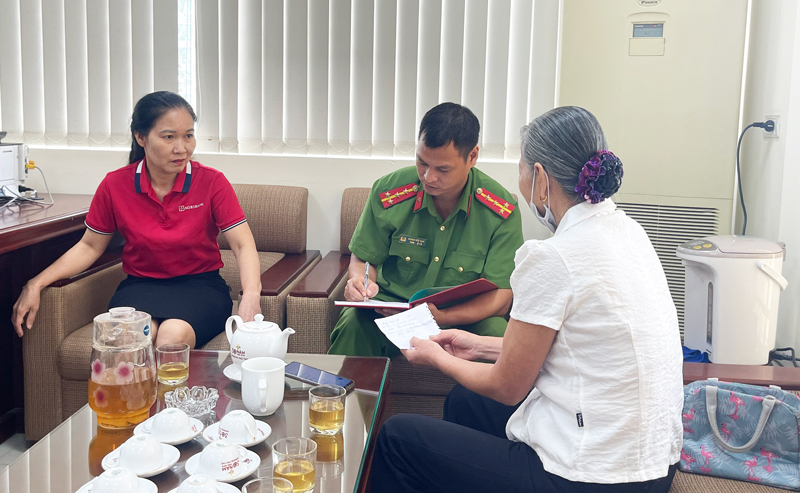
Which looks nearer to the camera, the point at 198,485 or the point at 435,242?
the point at 198,485

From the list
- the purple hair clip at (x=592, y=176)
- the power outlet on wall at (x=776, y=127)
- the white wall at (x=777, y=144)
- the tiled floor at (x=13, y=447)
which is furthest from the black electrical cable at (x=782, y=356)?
the tiled floor at (x=13, y=447)

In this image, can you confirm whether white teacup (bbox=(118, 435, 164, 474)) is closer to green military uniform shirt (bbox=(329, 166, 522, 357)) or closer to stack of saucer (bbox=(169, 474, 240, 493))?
stack of saucer (bbox=(169, 474, 240, 493))

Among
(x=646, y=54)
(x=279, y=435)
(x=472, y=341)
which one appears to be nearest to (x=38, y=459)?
(x=279, y=435)

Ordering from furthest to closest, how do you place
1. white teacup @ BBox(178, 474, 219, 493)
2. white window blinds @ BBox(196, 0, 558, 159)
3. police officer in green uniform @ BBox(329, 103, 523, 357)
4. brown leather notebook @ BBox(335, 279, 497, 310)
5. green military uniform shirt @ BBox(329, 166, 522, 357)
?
white window blinds @ BBox(196, 0, 558, 159), green military uniform shirt @ BBox(329, 166, 522, 357), police officer in green uniform @ BBox(329, 103, 523, 357), brown leather notebook @ BBox(335, 279, 497, 310), white teacup @ BBox(178, 474, 219, 493)

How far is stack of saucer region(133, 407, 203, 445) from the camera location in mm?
1230

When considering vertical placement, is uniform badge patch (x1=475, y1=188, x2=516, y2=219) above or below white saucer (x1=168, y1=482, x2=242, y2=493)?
above

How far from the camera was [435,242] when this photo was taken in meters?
2.30

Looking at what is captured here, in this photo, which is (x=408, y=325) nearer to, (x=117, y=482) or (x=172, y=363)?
(x=172, y=363)

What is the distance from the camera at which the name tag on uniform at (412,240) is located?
7.60 ft

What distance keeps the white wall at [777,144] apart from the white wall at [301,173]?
2.84ft

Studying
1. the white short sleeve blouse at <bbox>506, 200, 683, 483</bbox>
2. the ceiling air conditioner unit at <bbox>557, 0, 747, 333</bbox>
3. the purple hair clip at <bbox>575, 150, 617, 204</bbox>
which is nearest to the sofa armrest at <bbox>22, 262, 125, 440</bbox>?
the white short sleeve blouse at <bbox>506, 200, 683, 483</bbox>

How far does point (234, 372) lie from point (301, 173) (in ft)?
5.36

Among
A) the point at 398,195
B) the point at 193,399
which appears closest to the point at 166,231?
the point at 398,195

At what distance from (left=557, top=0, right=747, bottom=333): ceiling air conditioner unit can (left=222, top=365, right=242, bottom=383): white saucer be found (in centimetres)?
177
